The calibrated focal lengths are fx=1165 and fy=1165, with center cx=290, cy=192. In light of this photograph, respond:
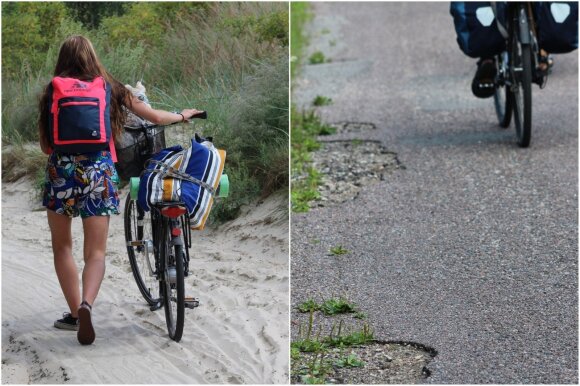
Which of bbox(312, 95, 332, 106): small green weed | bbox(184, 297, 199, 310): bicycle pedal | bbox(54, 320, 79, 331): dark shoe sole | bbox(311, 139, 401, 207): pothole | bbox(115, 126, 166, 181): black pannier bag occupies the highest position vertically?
bbox(115, 126, 166, 181): black pannier bag

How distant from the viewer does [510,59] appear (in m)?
7.66

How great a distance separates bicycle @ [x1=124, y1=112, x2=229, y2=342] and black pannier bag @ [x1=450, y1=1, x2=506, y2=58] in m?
3.26

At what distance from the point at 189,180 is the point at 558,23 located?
380 centimetres

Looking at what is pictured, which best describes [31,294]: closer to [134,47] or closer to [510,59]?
[134,47]

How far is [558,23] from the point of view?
7297mm

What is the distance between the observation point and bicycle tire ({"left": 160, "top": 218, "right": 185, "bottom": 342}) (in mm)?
4277

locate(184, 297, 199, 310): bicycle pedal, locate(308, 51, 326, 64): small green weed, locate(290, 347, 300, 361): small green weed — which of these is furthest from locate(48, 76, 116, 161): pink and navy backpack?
locate(308, 51, 326, 64): small green weed

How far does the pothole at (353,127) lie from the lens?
8500 mm

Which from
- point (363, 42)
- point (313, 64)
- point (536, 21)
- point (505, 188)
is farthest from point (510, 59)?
point (363, 42)

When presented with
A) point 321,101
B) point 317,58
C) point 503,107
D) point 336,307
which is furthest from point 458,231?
point 317,58

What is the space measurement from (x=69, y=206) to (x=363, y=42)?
329 inches

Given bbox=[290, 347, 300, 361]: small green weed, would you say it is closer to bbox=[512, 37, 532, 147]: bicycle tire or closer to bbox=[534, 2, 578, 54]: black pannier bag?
bbox=[512, 37, 532, 147]: bicycle tire

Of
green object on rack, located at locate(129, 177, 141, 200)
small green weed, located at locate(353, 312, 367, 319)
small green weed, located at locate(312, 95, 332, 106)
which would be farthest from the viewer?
small green weed, located at locate(312, 95, 332, 106)

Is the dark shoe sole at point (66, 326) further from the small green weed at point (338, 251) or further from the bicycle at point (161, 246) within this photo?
the small green weed at point (338, 251)
